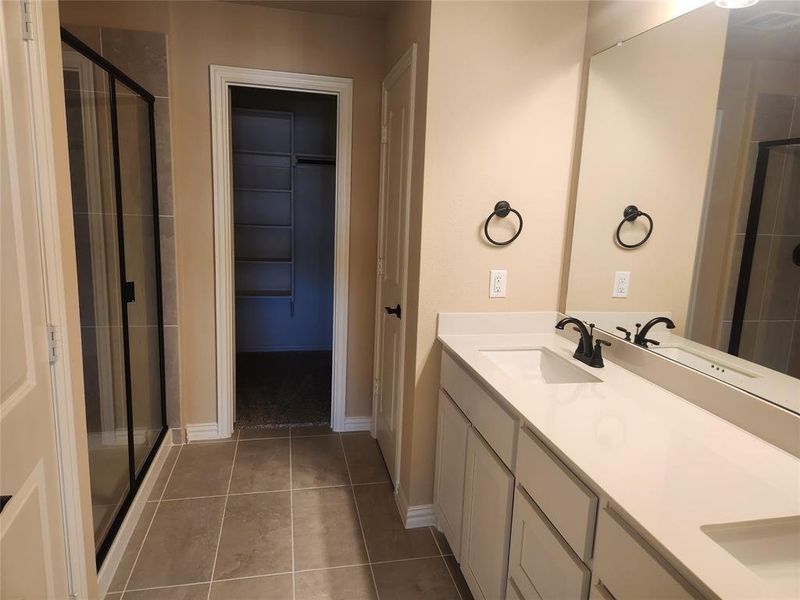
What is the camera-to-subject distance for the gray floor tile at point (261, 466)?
8.59 ft

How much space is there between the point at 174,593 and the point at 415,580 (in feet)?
3.03

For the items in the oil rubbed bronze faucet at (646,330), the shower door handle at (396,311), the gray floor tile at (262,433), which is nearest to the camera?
the oil rubbed bronze faucet at (646,330)

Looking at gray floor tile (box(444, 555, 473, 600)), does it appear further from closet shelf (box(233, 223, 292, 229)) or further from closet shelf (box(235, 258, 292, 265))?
closet shelf (box(233, 223, 292, 229))

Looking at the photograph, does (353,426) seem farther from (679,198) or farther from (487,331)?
(679,198)

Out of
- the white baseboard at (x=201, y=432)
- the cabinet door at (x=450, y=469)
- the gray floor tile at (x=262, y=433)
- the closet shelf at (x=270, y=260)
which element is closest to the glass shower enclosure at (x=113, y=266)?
the white baseboard at (x=201, y=432)

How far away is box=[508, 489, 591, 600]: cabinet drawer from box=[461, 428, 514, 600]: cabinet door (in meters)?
0.06

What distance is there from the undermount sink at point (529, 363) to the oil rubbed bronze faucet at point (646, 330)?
30 cm

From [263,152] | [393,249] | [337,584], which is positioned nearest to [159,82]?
[393,249]

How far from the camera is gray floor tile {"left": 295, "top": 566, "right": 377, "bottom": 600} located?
1902mm

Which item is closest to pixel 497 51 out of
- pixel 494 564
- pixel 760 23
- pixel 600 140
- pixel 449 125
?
pixel 449 125

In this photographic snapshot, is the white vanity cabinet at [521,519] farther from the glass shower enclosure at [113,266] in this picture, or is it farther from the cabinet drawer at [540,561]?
the glass shower enclosure at [113,266]

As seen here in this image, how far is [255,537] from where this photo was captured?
2.22 meters

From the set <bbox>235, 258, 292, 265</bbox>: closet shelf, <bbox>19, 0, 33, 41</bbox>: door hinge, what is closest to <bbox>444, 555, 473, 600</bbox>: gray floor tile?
<bbox>19, 0, 33, 41</bbox>: door hinge

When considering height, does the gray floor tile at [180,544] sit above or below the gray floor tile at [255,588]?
above
